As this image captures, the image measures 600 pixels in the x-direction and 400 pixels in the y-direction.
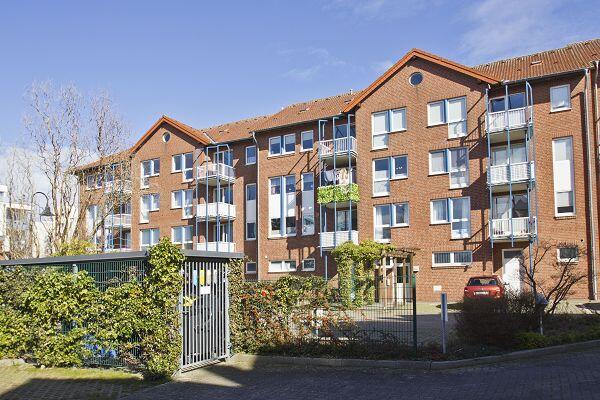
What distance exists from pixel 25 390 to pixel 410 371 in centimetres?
683

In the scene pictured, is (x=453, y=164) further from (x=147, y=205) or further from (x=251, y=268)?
(x=147, y=205)

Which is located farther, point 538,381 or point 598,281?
point 598,281

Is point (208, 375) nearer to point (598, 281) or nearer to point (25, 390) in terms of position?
point (25, 390)

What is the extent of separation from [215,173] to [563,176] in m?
21.7

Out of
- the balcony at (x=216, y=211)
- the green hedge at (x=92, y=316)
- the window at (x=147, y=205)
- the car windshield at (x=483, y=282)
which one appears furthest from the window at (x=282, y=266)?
the green hedge at (x=92, y=316)

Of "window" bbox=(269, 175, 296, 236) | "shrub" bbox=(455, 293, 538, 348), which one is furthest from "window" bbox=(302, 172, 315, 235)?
"shrub" bbox=(455, 293, 538, 348)

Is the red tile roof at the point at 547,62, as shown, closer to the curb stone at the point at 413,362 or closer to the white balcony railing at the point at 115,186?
the curb stone at the point at 413,362

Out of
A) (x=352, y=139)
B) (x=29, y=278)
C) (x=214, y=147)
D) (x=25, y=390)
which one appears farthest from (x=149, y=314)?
(x=214, y=147)

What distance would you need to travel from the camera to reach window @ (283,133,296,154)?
120ft

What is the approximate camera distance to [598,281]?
25922 mm

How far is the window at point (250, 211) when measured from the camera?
38.6 meters

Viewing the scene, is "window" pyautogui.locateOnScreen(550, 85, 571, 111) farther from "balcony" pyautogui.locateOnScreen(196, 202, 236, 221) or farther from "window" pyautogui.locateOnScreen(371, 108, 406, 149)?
"balcony" pyautogui.locateOnScreen(196, 202, 236, 221)

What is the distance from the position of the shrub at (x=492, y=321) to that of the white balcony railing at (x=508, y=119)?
17.6 metres

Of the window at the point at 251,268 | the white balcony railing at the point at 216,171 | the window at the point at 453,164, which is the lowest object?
the window at the point at 251,268
